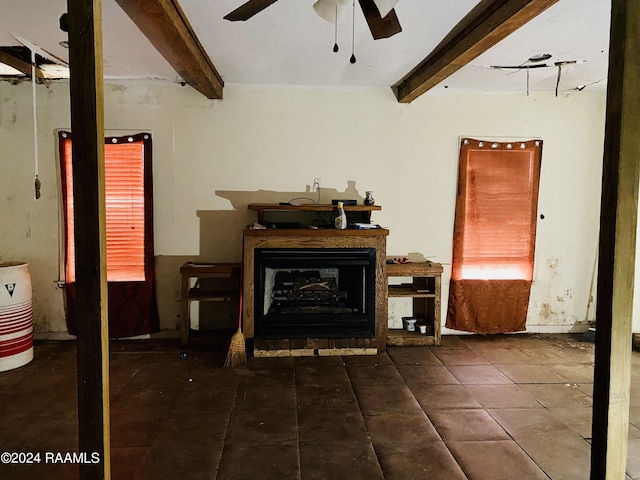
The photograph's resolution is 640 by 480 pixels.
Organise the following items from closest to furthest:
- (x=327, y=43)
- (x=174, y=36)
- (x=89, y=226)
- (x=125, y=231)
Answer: (x=89, y=226), (x=174, y=36), (x=327, y=43), (x=125, y=231)

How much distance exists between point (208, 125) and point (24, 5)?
176cm

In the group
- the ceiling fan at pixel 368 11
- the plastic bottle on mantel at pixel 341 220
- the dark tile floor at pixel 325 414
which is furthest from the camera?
the plastic bottle on mantel at pixel 341 220

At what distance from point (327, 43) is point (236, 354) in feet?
7.97

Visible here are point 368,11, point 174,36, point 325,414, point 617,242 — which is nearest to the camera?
point 617,242

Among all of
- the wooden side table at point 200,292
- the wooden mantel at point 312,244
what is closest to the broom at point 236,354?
the wooden mantel at point 312,244

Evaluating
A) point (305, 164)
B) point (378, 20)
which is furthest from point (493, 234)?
point (378, 20)

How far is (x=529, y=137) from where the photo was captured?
4375mm

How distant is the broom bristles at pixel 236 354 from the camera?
356 centimetres

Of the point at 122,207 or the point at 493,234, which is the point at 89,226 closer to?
the point at 122,207

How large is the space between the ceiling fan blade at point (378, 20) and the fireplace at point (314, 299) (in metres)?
2.06

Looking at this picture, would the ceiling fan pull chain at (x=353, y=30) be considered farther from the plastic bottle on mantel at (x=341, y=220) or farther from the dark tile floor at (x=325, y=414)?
the dark tile floor at (x=325, y=414)

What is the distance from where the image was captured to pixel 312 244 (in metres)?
3.79

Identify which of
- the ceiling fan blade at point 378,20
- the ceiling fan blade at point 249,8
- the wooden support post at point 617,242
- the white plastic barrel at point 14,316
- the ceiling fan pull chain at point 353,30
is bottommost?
the white plastic barrel at point 14,316

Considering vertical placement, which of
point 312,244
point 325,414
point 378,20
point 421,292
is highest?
point 378,20
